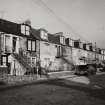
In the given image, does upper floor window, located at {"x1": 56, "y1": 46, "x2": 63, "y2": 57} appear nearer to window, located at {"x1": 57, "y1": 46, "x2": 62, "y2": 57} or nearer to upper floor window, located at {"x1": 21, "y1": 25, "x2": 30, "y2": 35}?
window, located at {"x1": 57, "y1": 46, "x2": 62, "y2": 57}

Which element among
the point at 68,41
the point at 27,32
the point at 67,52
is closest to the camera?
the point at 27,32

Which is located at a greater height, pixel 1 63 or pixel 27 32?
pixel 27 32

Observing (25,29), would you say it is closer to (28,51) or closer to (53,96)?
(28,51)

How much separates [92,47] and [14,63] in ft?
138

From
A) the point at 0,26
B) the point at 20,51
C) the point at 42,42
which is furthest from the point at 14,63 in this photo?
the point at 42,42

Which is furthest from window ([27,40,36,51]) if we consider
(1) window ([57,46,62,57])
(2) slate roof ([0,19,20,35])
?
(1) window ([57,46,62,57])

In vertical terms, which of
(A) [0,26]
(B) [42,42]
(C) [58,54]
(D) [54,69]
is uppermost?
(A) [0,26]

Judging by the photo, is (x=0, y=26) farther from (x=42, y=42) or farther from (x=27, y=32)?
(x=42, y=42)

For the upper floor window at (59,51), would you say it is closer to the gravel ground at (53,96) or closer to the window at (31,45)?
the window at (31,45)

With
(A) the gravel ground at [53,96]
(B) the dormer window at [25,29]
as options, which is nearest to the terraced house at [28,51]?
(B) the dormer window at [25,29]

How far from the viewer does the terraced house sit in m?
23.8

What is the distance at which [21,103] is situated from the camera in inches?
305

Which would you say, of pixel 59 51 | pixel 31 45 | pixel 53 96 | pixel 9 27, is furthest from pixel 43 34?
pixel 53 96

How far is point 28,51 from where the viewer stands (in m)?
28.5
